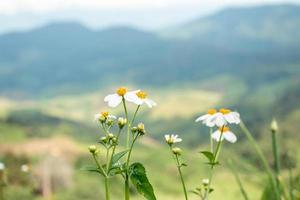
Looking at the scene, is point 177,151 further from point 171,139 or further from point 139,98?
point 139,98

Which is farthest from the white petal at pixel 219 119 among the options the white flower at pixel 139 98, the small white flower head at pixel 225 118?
the white flower at pixel 139 98

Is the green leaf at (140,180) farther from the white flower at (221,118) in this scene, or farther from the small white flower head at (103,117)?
the white flower at (221,118)

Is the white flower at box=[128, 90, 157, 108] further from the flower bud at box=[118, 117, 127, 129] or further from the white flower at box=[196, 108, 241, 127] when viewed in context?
the white flower at box=[196, 108, 241, 127]

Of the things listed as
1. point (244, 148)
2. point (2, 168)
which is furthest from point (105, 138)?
point (244, 148)

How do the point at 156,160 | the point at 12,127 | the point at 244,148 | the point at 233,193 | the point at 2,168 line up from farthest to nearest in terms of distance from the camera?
the point at 244,148, the point at 12,127, the point at 156,160, the point at 233,193, the point at 2,168

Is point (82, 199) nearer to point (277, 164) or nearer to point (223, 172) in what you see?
point (223, 172)

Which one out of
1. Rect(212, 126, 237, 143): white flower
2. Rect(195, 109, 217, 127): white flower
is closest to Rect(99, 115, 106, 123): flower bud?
Rect(195, 109, 217, 127): white flower

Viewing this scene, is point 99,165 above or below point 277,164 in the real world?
above
